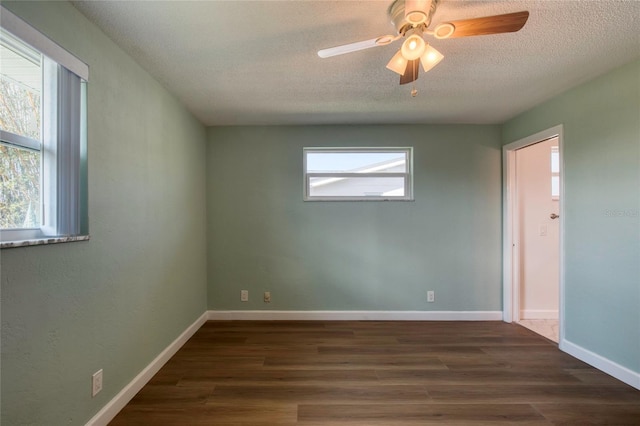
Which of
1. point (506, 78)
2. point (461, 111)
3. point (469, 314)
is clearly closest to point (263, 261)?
point (469, 314)

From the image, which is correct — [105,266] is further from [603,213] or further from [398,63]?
[603,213]

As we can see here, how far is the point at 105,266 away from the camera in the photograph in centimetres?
170

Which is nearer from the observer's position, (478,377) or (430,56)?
(430,56)

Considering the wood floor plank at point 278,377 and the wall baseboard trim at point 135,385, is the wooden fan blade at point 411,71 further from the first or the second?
the wall baseboard trim at point 135,385

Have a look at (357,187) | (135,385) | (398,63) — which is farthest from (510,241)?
(135,385)

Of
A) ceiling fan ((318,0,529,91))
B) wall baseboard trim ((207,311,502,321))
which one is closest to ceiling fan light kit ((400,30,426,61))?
ceiling fan ((318,0,529,91))

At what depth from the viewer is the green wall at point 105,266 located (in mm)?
1230

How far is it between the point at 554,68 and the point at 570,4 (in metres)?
0.78

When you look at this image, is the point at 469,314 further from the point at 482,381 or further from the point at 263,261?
the point at 263,261

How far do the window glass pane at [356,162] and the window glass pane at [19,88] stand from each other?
2382 millimetres

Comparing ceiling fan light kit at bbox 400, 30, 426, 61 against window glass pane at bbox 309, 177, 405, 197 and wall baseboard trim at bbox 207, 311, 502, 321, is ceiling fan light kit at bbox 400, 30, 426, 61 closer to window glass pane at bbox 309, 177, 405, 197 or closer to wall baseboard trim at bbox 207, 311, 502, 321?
window glass pane at bbox 309, 177, 405, 197

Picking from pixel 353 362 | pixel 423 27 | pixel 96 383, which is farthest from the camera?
pixel 353 362

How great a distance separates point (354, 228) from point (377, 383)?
166 centimetres

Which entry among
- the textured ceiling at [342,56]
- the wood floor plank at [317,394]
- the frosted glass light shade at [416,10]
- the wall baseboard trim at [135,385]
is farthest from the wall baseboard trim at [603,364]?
the wall baseboard trim at [135,385]
